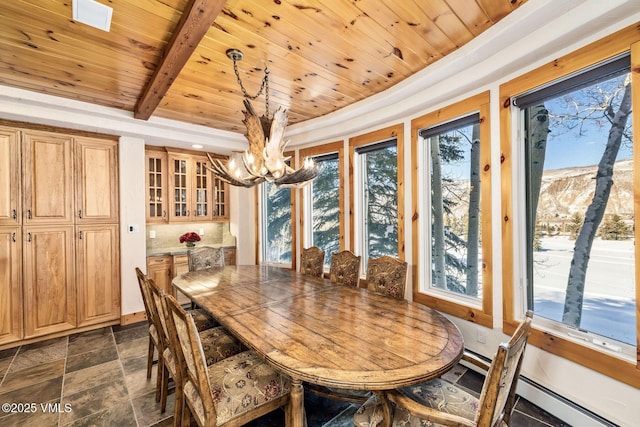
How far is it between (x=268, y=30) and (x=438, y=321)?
2178mm

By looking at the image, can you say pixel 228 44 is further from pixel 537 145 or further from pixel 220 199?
pixel 220 199

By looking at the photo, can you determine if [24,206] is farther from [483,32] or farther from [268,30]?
[483,32]

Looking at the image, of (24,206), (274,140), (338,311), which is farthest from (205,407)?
(24,206)

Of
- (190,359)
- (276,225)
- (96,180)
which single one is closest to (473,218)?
(190,359)

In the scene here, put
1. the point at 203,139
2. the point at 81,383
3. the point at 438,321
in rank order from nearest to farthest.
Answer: the point at 438,321 < the point at 81,383 < the point at 203,139

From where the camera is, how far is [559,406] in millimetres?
1827

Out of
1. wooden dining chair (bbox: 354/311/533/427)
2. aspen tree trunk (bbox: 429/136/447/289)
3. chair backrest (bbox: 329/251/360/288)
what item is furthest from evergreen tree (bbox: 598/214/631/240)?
chair backrest (bbox: 329/251/360/288)

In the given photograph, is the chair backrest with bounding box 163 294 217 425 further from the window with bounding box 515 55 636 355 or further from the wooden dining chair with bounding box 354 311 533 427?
the window with bounding box 515 55 636 355

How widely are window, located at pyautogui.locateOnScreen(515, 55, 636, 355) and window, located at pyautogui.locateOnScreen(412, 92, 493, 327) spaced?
30 cm

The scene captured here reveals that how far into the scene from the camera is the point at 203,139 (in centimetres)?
409

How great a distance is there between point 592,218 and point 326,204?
2786 millimetres

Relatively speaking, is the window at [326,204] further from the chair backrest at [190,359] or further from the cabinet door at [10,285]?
the cabinet door at [10,285]

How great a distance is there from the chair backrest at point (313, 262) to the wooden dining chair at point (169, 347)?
47.1 inches

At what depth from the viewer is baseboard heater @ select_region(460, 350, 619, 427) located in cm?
168
